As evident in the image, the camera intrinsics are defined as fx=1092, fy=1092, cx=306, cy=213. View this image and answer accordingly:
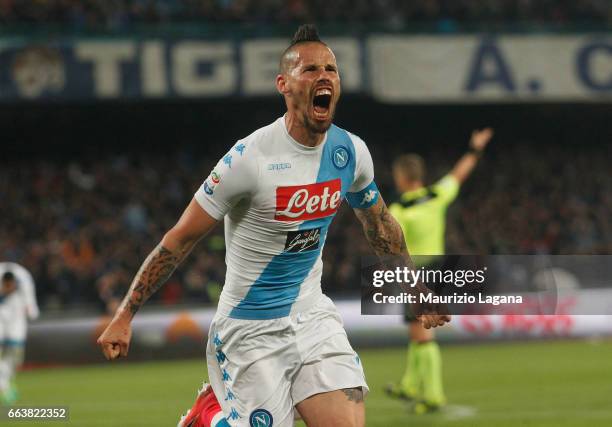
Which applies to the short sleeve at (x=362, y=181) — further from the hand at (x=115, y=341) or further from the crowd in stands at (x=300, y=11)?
the crowd in stands at (x=300, y=11)

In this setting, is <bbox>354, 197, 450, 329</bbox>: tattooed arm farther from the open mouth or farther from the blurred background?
the blurred background

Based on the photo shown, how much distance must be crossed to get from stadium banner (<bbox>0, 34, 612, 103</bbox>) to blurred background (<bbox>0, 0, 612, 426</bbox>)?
0.03 m

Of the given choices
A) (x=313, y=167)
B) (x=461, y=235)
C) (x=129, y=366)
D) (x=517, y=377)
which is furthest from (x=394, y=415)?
(x=461, y=235)

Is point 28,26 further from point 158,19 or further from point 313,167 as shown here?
point 313,167

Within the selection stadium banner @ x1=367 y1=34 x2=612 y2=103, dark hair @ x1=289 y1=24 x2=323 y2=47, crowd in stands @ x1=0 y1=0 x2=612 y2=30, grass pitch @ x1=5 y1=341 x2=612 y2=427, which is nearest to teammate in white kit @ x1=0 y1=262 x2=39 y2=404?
grass pitch @ x1=5 y1=341 x2=612 y2=427

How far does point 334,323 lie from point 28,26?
17351mm

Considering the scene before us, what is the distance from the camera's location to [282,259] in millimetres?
5039

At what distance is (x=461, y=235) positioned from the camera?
21.3 metres

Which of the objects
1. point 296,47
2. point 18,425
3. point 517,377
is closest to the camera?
point 296,47

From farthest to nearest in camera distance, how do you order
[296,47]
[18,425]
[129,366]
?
1. [129,366]
2. [18,425]
3. [296,47]

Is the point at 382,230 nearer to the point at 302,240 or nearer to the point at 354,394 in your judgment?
the point at 302,240

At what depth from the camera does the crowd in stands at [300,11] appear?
852 inches

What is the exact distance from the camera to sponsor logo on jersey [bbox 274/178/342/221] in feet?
16.0

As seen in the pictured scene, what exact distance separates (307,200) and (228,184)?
0.39m
